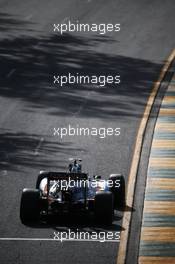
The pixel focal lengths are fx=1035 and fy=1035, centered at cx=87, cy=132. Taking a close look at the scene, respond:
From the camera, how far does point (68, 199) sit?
82.7ft

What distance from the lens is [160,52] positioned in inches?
1705

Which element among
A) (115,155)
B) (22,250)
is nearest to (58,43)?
(115,155)

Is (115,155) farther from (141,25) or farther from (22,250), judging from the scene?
(141,25)

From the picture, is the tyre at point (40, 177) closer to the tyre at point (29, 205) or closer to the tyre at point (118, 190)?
the tyre at point (29, 205)

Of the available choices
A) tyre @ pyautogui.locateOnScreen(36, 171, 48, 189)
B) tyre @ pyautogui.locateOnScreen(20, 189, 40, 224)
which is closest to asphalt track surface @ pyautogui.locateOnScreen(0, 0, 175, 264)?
tyre @ pyautogui.locateOnScreen(20, 189, 40, 224)

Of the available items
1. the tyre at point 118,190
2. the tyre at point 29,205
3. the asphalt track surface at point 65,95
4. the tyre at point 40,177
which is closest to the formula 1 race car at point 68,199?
the tyre at point 29,205

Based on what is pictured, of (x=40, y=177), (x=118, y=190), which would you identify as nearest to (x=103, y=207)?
(x=118, y=190)

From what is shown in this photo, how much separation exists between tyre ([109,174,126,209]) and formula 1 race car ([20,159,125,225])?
21.9 inches

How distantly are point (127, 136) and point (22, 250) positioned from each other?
9982 mm

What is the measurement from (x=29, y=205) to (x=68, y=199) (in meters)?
0.97

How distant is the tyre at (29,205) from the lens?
25.0 meters

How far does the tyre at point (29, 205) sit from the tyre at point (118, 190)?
2.25m

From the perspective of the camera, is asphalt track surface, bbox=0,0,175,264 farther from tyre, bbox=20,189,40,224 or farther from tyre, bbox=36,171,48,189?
tyre, bbox=36,171,48,189

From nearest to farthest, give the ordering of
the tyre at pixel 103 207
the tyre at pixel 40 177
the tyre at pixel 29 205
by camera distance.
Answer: the tyre at pixel 103 207 → the tyre at pixel 29 205 → the tyre at pixel 40 177
